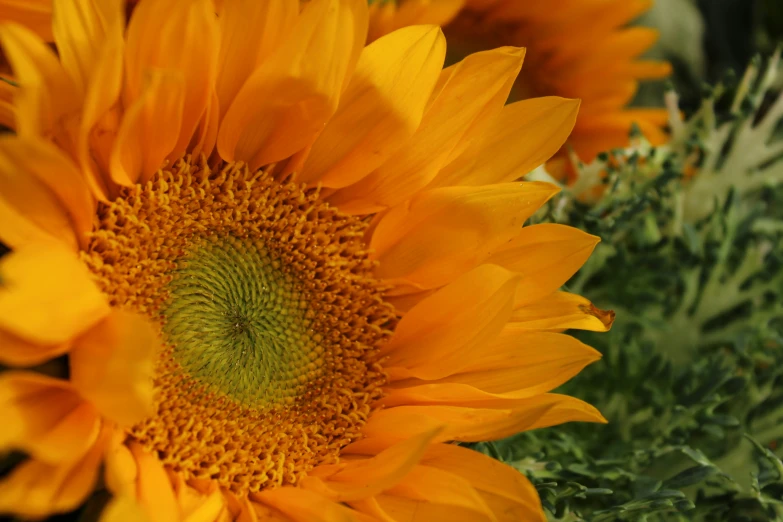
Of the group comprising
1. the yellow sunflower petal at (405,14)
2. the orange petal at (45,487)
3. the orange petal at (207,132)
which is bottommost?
the orange petal at (45,487)

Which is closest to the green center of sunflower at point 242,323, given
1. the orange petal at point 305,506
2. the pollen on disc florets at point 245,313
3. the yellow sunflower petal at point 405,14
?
the pollen on disc florets at point 245,313

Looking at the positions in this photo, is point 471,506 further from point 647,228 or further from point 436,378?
point 647,228

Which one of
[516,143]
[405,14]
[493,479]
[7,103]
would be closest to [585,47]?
[405,14]

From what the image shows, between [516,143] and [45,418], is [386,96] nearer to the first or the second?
[516,143]

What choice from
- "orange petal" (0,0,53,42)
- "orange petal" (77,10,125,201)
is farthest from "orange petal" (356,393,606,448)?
"orange petal" (0,0,53,42)

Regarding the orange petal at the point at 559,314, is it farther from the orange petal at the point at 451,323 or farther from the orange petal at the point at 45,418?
the orange petal at the point at 45,418

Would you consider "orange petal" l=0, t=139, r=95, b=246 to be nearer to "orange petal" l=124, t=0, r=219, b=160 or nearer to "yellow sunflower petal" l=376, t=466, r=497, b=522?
"orange petal" l=124, t=0, r=219, b=160

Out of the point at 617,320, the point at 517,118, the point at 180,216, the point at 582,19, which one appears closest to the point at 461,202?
the point at 517,118
